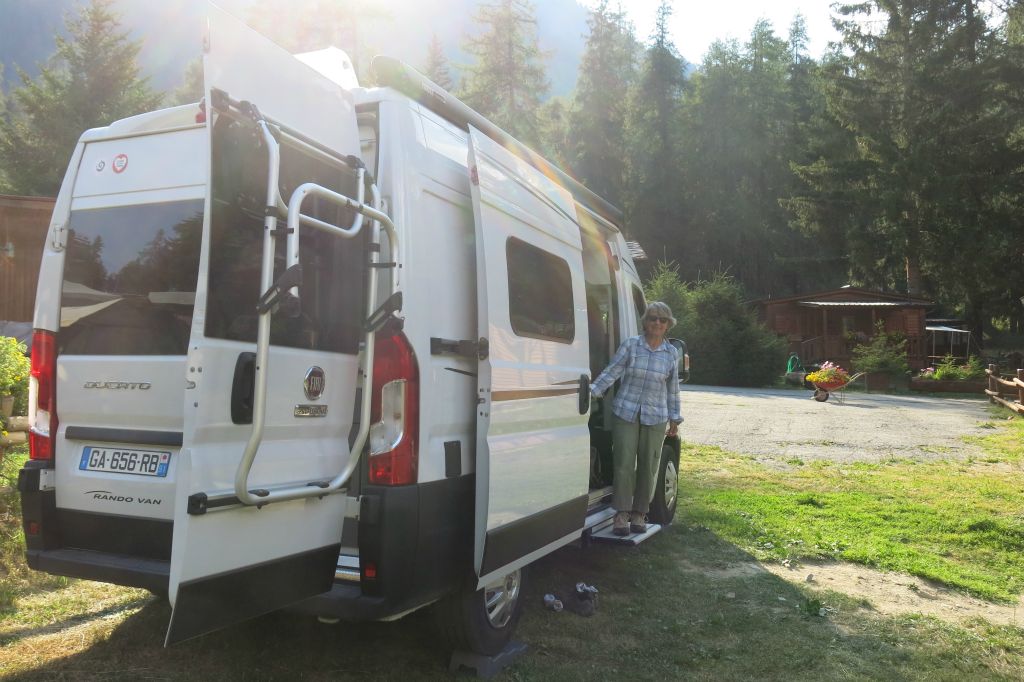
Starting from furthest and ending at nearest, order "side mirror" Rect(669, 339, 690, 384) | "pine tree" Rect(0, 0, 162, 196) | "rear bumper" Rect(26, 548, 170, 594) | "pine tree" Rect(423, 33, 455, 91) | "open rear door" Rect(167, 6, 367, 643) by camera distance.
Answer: "pine tree" Rect(423, 33, 455, 91)
"pine tree" Rect(0, 0, 162, 196)
"side mirror" Rect(669, 339, 690, 384)
"rear bumper" Rect(26, 548, 170, 594)
"open rear door" Rect(167, 6, 367, 643)

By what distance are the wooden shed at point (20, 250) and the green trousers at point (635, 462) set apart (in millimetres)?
12514

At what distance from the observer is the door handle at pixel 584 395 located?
4617 millimetres

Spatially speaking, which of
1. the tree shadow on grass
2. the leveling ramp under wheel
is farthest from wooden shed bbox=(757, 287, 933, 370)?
the tree shadow on grass

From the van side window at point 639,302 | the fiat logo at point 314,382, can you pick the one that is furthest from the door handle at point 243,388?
the van side window at point 639,302

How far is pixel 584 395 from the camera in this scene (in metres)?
4.65

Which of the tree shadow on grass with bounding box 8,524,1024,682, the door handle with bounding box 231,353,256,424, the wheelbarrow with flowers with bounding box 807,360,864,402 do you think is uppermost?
the door handle with bounding box 231,353,256,424

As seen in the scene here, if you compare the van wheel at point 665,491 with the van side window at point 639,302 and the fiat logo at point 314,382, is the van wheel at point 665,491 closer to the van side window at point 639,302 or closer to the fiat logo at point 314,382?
the van side window at point 639,302

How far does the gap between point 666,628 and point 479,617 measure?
1.36 m

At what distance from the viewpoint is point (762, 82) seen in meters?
48.7

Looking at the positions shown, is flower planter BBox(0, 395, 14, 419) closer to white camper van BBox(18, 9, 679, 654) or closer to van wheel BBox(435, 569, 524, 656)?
white camper van BBox(18, 9, 679, 654)

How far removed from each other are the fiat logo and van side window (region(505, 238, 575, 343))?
3.37 feet

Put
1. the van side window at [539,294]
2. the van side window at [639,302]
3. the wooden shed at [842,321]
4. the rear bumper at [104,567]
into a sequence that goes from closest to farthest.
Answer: the rear bumper at [104,567], the van side window at [539,294], the van side window at [639,302], the wooden shed at [842,321]

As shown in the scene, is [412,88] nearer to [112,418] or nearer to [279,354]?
[279,354]

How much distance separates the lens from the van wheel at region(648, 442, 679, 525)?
6422 mm
